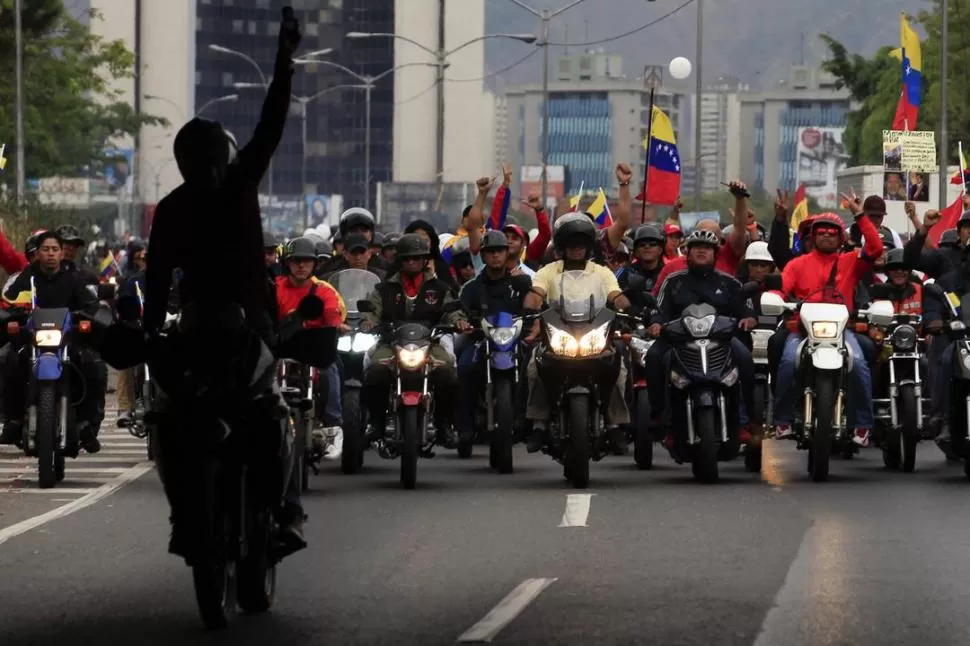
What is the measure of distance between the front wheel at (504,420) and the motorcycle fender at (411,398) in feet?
2.73

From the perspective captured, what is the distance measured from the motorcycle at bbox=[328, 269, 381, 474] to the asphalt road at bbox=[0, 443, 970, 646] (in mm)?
471

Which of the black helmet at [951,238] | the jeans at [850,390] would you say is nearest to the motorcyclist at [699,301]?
the jeans at [850,390]

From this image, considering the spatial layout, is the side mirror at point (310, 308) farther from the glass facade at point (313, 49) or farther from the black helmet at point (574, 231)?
the glass facade at point (313, 49)

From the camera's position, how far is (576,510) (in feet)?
50.8

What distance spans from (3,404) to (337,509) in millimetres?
3749

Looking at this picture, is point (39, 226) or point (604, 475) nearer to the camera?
point (604, 475)

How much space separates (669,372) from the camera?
17.8m

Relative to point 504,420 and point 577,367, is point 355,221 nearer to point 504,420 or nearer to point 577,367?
point 504,420

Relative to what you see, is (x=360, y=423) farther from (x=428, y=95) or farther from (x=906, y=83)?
(x=428, y=95)

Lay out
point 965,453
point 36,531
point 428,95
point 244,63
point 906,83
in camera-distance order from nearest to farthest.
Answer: point 36,531
point 965,453
point 906,83
point 428,95
point 244,63

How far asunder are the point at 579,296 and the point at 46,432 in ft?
12.1

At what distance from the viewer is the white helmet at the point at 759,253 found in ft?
68.4

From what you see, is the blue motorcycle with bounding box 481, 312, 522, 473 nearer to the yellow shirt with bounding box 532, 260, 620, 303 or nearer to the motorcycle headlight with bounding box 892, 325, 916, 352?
the yellow shirt with bounding box 532, 260, 620, 303

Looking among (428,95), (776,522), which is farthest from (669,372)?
(428,95)
